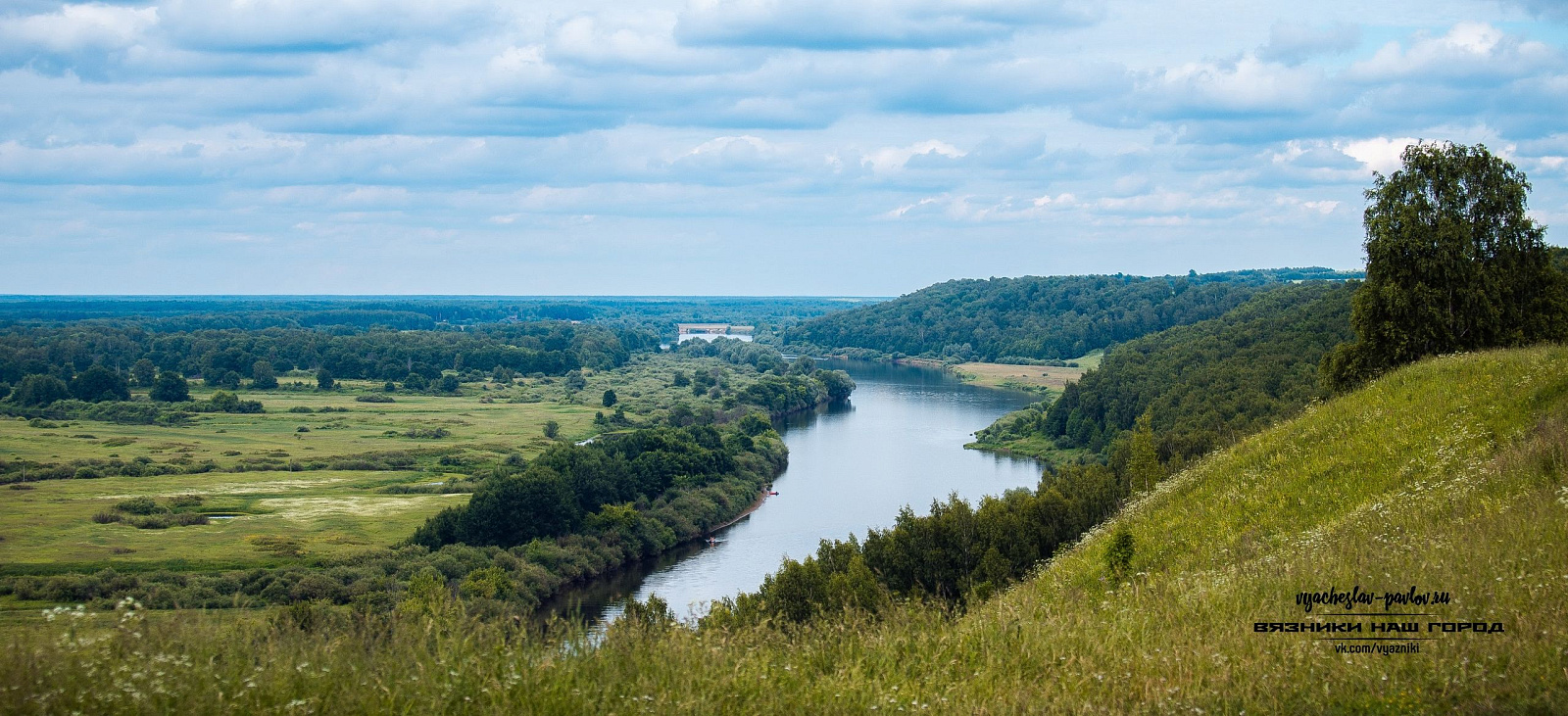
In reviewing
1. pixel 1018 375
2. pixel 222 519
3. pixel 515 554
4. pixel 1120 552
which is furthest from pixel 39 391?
pixel 1120 552

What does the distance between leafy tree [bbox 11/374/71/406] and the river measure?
182ft

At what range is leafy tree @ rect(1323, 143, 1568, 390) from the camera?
22500 millimetres

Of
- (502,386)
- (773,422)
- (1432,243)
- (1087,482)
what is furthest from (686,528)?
(502,386)

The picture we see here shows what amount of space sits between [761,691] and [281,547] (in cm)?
3502

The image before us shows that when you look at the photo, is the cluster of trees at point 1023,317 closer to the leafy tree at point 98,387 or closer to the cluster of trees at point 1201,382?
the cluster of trees at point 1201,382

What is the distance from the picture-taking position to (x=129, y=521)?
40.2 m

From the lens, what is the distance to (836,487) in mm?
51156

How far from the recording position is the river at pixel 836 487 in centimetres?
3575

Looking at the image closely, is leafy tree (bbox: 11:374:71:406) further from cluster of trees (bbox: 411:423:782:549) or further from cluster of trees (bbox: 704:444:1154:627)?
cluster of trees (bbox: 704:444:1154:627)

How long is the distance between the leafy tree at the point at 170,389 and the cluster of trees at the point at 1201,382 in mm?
64150

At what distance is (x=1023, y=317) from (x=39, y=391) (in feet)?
405

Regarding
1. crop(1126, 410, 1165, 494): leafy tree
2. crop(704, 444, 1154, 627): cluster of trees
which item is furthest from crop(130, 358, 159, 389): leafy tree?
crop(1126, 410, 1165, 494): leafy tree

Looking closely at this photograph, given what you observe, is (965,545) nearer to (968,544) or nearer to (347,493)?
(968,544)

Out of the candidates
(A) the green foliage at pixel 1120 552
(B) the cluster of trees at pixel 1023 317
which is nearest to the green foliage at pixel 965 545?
(A) the green foliage at pixel 1120 552
